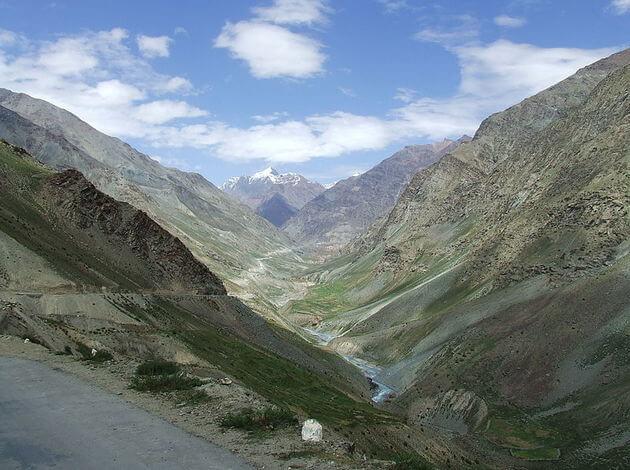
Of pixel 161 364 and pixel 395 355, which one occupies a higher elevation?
pixel 161 364

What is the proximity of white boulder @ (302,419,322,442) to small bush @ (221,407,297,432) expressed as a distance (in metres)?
1.42

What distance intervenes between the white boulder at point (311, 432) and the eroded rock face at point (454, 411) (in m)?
64.0

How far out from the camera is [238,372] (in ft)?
197

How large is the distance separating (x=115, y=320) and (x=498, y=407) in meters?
55.8

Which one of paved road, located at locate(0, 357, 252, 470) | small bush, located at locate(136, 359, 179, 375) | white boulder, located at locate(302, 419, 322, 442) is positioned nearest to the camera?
paved road, located at locate(0, 357, 252, 470)

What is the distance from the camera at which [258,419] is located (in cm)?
2228

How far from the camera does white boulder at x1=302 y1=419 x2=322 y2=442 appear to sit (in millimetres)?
21031

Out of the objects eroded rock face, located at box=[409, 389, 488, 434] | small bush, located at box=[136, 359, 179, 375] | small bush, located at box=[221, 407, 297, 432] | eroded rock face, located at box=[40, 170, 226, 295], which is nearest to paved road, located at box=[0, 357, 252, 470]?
small bush, located at box=[221, 407, 297, 432]

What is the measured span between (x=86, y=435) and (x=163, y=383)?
6732mm

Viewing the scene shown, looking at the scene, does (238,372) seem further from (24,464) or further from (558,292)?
(558,292)

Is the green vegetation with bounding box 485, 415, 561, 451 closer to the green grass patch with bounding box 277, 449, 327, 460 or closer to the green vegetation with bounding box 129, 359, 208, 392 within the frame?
the green vegetation with bounding box 129, 359, 208, 392

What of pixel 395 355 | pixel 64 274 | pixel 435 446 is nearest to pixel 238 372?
pixel 435 446

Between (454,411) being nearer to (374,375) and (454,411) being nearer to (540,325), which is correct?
(540,325)

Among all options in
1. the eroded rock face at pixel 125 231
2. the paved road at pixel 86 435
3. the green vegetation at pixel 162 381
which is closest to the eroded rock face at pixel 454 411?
Result: the eroded rock face at pixel 125 231
